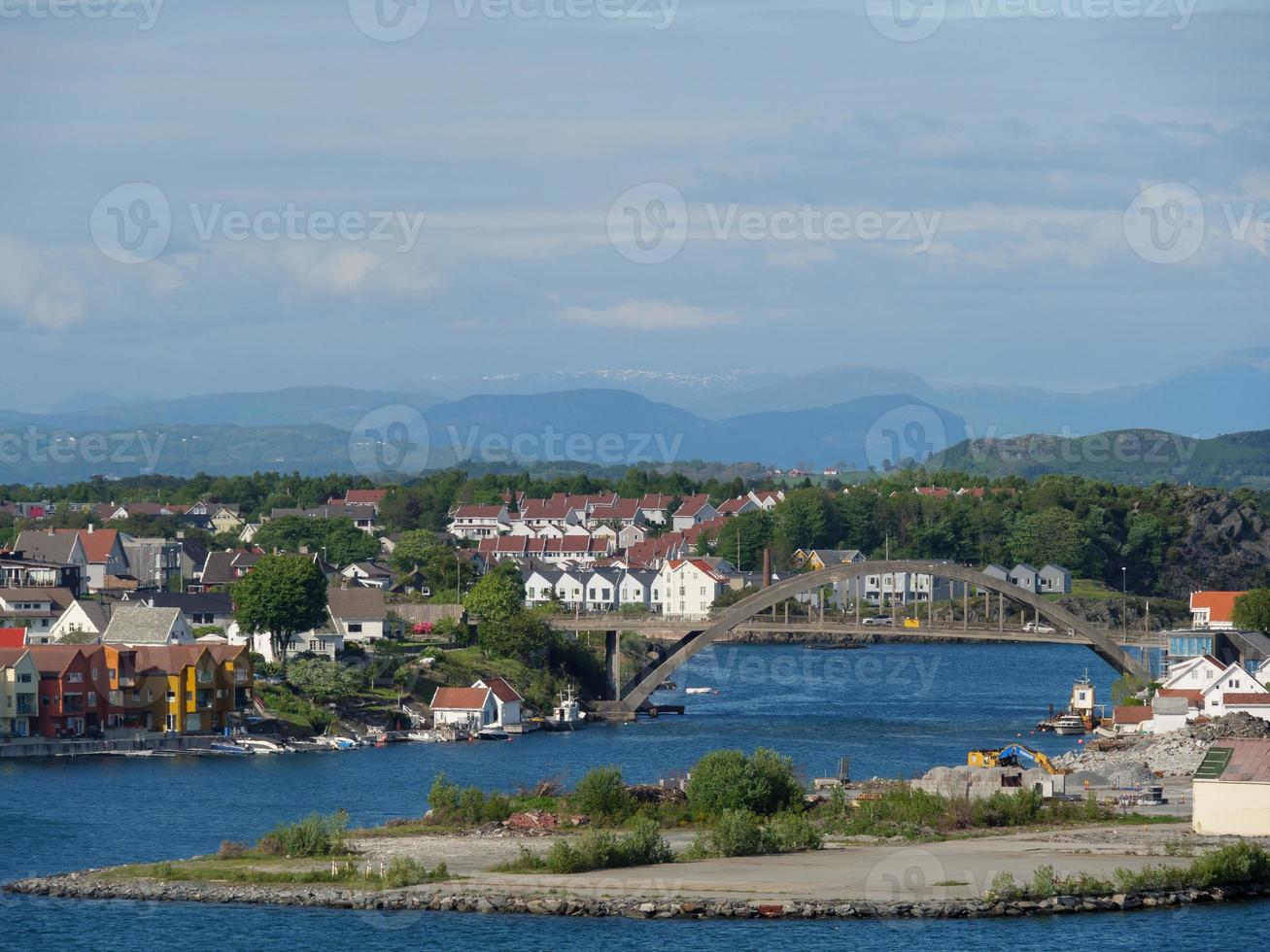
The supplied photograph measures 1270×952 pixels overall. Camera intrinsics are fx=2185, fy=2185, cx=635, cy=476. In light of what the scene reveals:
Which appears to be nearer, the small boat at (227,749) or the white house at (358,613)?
the small boat at (227,749)

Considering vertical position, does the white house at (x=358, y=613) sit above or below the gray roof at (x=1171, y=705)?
above

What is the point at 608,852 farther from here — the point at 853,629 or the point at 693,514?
the point at 693,514

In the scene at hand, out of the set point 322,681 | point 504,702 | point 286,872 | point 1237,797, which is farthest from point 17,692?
point 1237,797

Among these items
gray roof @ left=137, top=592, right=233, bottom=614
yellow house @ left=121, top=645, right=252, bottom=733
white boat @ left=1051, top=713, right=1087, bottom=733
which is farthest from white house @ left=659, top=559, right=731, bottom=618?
yellow house @ left=121, top=645, right=252, bottom=733

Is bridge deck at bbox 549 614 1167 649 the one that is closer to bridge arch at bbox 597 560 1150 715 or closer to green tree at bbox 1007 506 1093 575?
bridge arch at bbox 597 560 1150 715

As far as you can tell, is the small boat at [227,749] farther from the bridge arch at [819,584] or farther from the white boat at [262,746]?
the bridge arch at [819,584]

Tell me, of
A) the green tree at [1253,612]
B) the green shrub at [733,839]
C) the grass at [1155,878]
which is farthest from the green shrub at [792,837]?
the green tree at [1253,612]
